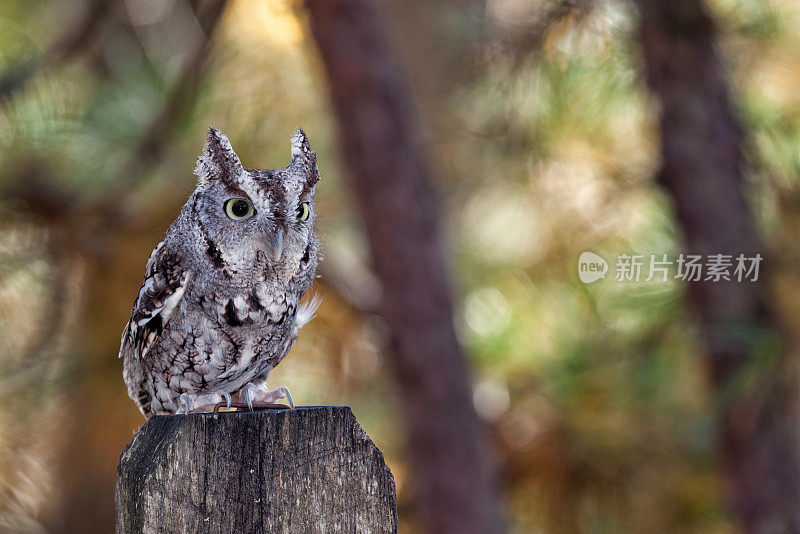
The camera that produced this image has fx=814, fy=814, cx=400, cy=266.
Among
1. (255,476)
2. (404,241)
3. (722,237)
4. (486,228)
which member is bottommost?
(255,476)

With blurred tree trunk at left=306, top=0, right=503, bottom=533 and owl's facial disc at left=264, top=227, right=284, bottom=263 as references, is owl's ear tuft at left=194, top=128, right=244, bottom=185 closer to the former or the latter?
owl's facial disc at left=264, top=227, right=284, bottom=263

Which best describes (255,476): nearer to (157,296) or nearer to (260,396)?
(260,396)

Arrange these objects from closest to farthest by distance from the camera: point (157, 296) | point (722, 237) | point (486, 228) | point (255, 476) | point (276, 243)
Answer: point (255, 476), point (276, 243), point (157, 296), point (722, 237), point (486, 228)

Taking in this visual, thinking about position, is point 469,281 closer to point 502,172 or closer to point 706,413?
point 502,172

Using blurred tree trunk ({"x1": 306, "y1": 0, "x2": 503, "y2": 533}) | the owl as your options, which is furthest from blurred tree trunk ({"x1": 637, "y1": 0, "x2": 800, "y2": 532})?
the owl

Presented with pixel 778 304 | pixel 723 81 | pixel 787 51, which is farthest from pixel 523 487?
pixel 787 51

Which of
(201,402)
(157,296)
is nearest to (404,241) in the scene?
(157,296)

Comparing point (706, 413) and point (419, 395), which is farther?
point (419, 395)
